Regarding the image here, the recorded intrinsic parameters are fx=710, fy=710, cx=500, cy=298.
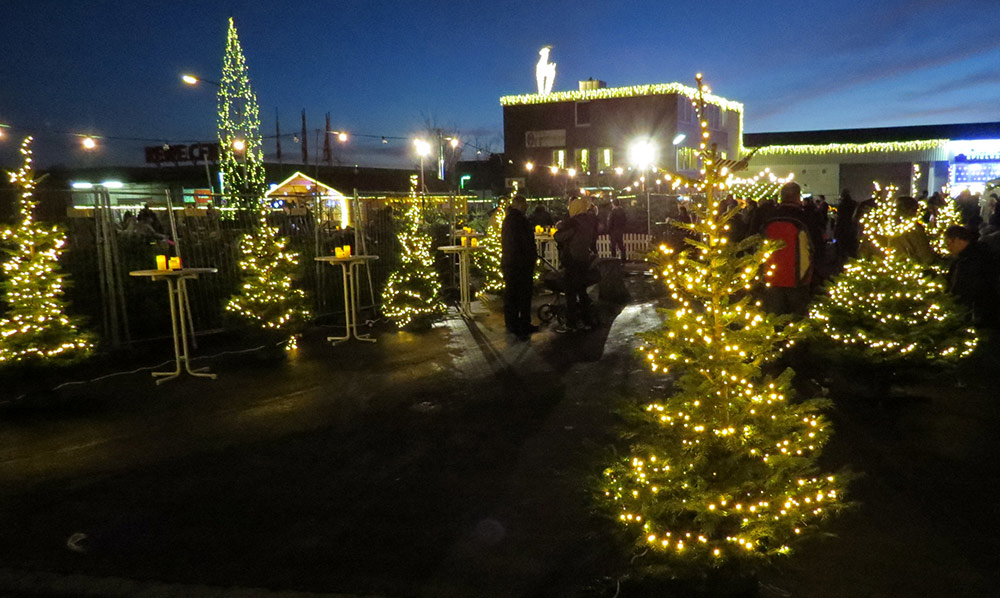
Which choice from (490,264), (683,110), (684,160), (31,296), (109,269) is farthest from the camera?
(683,110)

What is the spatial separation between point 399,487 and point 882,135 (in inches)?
1760

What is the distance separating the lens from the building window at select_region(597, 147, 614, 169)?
42.2m

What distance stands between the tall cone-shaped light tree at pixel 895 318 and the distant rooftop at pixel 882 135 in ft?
114

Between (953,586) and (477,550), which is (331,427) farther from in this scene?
(953,586)

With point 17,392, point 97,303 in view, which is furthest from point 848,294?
point 97,303

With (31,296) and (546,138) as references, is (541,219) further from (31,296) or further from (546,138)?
(546,138)

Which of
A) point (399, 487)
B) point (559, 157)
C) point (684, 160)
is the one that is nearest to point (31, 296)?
point (399, 487)

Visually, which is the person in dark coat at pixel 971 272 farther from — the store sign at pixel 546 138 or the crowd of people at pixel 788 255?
the store sign at pixel 546 138

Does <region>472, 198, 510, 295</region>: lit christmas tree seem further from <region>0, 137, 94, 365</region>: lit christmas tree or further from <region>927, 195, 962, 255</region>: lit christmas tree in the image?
<region>0, 137, 94, 365</region>: lit christmas tree

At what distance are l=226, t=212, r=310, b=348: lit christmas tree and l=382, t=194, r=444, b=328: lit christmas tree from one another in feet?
5.50

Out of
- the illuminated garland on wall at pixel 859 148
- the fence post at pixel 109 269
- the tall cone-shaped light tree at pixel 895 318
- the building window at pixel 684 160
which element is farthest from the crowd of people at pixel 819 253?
the building window at pixel 684 160

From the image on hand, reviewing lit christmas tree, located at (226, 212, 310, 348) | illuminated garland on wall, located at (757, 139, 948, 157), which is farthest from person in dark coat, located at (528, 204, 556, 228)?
illuminated garland on wall, located at (757, 139, 948, 157)

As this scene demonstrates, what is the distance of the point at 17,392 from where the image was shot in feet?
23.2

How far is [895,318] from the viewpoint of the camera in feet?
20.6
